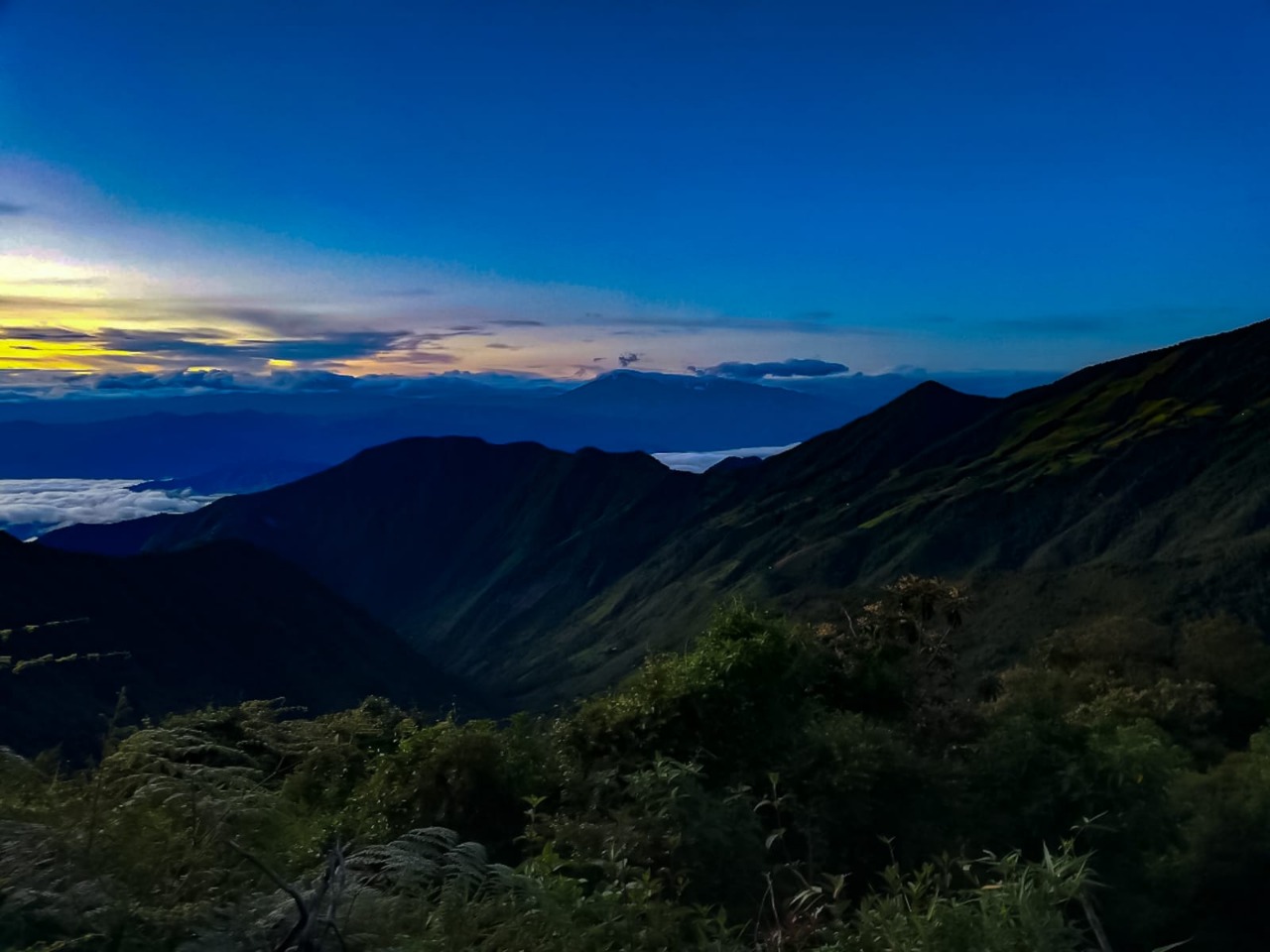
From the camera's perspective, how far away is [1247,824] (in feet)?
54.6

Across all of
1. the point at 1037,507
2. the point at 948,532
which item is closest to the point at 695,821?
the point at 948,532

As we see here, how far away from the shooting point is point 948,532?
370ft

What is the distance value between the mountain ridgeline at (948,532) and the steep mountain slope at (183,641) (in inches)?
476

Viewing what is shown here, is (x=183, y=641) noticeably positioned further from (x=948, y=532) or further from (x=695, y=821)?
(x=695, y=821)

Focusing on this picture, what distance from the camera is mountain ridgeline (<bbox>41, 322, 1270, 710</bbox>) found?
249 feet

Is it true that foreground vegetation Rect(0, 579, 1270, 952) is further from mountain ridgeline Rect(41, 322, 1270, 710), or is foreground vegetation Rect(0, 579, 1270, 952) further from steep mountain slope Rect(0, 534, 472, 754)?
mountain ridgeline Rect(41, 322, 1270, 710)

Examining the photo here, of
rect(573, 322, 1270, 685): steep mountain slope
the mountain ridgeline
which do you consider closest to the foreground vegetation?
the mountain ridgeline

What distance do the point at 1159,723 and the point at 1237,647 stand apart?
10990 mm

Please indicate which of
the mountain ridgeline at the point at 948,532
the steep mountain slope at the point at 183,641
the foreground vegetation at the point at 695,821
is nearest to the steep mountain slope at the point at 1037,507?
the mountain ridgeline at the point at 948,532

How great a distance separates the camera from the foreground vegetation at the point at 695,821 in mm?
4953

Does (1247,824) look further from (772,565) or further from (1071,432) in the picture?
(1071,432)

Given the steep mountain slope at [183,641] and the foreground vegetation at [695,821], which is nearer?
the foreground vegetation at [695,821]

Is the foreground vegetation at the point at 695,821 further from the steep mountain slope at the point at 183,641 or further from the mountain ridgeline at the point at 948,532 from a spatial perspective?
the mountain ridgeline at the point at 948,532

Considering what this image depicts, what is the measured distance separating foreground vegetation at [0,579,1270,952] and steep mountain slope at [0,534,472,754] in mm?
50609
